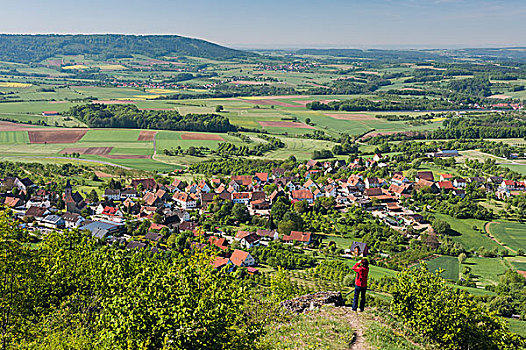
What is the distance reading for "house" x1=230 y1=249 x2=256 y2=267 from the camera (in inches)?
2108

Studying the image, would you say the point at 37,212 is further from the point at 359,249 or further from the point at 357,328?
the point at 357,328

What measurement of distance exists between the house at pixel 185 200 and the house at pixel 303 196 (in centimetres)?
1807

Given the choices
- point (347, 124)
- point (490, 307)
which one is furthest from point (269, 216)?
point (347, 124)

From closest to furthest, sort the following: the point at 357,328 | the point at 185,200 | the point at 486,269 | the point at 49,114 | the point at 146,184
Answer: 1. the point at 357,328
2. the point at 486,269
3. the point at 185,200
4. the point at 146,184
5. the point at 49,114

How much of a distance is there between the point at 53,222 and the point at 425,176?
70.3 metres

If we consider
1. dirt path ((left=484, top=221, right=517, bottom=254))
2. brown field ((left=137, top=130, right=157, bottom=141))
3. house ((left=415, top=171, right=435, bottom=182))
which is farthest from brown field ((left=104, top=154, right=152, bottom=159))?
dirt path ((left=484, top=221, right=517, bottom=254))

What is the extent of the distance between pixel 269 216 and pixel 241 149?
158 ft

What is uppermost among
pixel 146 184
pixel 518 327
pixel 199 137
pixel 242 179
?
pixel 199 137

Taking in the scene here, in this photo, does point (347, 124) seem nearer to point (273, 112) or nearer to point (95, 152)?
point (273, 112)

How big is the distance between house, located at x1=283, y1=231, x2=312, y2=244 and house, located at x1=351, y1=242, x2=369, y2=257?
6.59m

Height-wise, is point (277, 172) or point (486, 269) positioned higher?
point (277, 172)

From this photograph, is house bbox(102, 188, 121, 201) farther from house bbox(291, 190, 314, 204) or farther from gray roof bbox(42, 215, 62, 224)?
house bbox(291, 190, 314, 204)

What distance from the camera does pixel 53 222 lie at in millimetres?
65688

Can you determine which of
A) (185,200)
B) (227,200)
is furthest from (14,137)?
(227,200)
